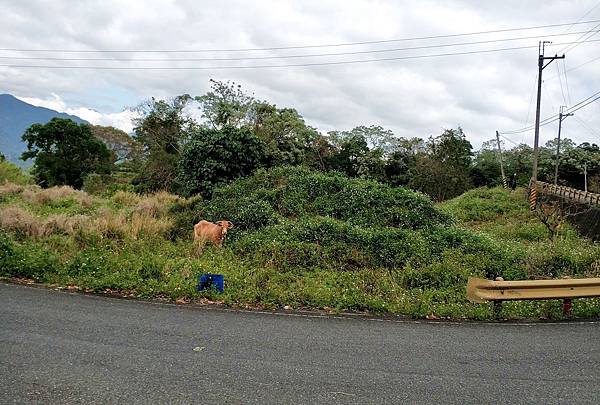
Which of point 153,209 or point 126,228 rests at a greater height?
point 153,209

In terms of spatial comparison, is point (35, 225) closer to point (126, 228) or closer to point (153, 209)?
point (126, 228)

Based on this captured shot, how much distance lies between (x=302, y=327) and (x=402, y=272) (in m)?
3.74

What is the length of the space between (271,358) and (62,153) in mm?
45505

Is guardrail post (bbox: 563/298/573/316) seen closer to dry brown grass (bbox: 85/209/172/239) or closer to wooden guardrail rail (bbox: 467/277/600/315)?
wooden guardrail rail (bbox: 467/277/600/315)

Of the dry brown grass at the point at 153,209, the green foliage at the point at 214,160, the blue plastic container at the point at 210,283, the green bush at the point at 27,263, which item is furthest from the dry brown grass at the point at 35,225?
the green foliage at the point at 214,160

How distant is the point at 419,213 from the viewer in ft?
46.3

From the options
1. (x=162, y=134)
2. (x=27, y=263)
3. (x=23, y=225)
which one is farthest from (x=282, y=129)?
(x=27, y=263)

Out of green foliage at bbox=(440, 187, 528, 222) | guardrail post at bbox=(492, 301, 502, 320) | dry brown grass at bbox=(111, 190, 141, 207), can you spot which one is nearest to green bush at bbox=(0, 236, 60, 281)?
guardrail post at bbox=(492, 301, 502, 320)

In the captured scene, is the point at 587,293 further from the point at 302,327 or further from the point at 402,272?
the point at 302,327

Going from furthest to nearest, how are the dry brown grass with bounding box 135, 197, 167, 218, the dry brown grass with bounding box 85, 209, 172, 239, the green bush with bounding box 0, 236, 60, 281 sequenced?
the dry brown grass with bounding box 135, 197, 167, 218
the dry brown grass with bounding box 85, 209, 172, 239
the green bush with bounding box 0, 236, 60, 281

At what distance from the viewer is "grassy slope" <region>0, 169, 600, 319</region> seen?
7.50m

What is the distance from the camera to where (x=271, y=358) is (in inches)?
189

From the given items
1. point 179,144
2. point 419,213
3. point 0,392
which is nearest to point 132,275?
point 0,392

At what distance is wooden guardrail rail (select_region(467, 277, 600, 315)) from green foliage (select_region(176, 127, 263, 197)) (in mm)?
13200
